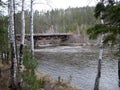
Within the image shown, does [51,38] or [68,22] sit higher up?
[68,22]

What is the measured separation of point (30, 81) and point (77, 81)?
1098 centimetres

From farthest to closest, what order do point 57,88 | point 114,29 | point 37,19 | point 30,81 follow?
point 37,19 → point 57,88 → point 30,81 → point 114,29

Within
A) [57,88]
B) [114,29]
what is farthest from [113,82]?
[114,29]

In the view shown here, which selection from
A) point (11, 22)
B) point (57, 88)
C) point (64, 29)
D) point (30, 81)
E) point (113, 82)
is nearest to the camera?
point (30, 81)

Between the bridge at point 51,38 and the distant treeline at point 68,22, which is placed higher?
the distant treeline at point 68,22

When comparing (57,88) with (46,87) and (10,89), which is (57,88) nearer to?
(46,87)

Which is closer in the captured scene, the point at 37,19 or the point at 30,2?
the point at 30,2

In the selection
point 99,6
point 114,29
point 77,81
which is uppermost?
point 99,6

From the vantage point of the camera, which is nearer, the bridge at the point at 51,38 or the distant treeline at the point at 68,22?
the bridge at the point at 51,38

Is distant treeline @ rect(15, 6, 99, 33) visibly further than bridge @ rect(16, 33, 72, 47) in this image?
Yes

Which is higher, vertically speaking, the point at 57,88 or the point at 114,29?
the point at 114,29

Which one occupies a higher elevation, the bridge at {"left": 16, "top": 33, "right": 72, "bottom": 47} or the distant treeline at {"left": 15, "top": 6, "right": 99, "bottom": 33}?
the distant treeline at {"left": 15, "top": 6, "right": 99, "bottom": 33}

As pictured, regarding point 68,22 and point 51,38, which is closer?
point 51,38

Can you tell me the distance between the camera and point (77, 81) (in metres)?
21.5
